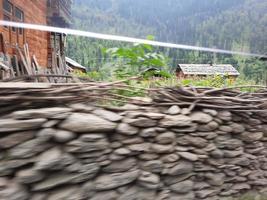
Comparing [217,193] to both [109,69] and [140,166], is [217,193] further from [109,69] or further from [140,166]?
[109,69]

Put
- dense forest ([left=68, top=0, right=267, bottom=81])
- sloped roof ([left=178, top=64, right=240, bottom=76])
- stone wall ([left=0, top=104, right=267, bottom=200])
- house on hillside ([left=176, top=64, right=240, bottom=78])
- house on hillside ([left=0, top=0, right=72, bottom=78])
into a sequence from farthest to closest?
1. dense forest ([left=68, top=0, right=267, bottom=81])
2. sloped roof ([left=178, top=64, right=240, bottom=76])
3. house on hillside ([left=0, top=0, right=72, bottom=78])
4. house on hillside ([left=176, top=64, right=240, bottom=78])
5. stone wall ([left=0, top=104, right=267, bottom=200])

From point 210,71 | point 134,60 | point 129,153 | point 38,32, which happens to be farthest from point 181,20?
point 129,153

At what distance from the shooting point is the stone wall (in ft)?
5.61

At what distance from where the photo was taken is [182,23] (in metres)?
12.2

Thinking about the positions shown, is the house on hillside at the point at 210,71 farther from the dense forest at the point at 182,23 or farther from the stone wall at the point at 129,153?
the stone wall at the point at 129,153

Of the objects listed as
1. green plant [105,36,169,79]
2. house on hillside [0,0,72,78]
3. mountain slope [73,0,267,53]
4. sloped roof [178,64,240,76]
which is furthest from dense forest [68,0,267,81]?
green plant [105,36,169,79]

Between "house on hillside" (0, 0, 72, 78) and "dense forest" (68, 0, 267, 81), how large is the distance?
606 mm

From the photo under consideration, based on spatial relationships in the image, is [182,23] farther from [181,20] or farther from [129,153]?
[129,153]

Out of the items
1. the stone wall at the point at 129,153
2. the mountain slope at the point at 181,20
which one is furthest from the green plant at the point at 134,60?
the mountain slope at the point at 181,20

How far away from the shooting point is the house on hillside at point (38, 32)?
5.86 m

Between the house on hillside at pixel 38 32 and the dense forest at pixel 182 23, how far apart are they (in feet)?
1.99

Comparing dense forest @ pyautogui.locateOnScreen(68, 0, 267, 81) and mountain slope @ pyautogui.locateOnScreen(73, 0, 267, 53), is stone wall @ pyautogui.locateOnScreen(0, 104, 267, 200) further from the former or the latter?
mountain slope @ pyautogui.locateOnScreen(73, 0, 267, 53)

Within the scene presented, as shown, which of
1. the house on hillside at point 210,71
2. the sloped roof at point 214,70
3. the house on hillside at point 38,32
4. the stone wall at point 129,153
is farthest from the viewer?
the sloped roof at point 214,70

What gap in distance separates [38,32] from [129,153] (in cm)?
755
